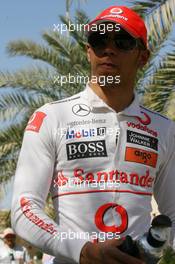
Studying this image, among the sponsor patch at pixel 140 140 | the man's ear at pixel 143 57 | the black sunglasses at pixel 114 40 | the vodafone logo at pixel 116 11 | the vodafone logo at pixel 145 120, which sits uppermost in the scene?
the vodafone logo at pixel 116 11

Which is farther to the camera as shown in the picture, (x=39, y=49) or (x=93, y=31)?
(x=39, y=49)

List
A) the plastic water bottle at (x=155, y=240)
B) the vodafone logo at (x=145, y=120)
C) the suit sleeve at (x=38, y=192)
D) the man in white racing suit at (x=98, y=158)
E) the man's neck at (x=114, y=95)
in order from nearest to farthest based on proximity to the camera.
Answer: the plastic water bottle at (x=155, y=240) → the suit sleeve at (x=38, y=192) → the man in white racing suit at (x=98, y=158) → the man's neck at (x=114, y=95) → the vodafone logo at (x=145, y=120)

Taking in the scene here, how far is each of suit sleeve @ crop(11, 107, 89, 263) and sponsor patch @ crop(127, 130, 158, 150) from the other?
33 centimetres

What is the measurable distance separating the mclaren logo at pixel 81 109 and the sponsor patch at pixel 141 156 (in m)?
0.23

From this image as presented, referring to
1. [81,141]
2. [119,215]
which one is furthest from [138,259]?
[81,141]

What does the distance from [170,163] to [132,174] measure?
1.06ft

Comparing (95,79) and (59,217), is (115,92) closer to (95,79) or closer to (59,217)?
(95,79)

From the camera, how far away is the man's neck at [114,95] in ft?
10.4

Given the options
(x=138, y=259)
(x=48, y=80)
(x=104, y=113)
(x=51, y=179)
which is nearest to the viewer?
(x=138, y=259)

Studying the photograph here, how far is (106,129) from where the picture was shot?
3.14m

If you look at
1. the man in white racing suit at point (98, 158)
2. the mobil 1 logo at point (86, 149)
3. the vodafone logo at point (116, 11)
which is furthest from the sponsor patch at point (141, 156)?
the vodafone logo at point (116, 11)

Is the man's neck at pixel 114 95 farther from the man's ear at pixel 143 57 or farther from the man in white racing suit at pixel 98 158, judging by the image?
the man's ear at pixel 143 57

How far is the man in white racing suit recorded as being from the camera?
2.86m

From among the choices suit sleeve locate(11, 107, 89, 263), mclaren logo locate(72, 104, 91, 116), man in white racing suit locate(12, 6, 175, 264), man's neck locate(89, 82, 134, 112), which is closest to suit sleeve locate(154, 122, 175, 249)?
man in white racing suit locate(12, 6, 175, 264)
